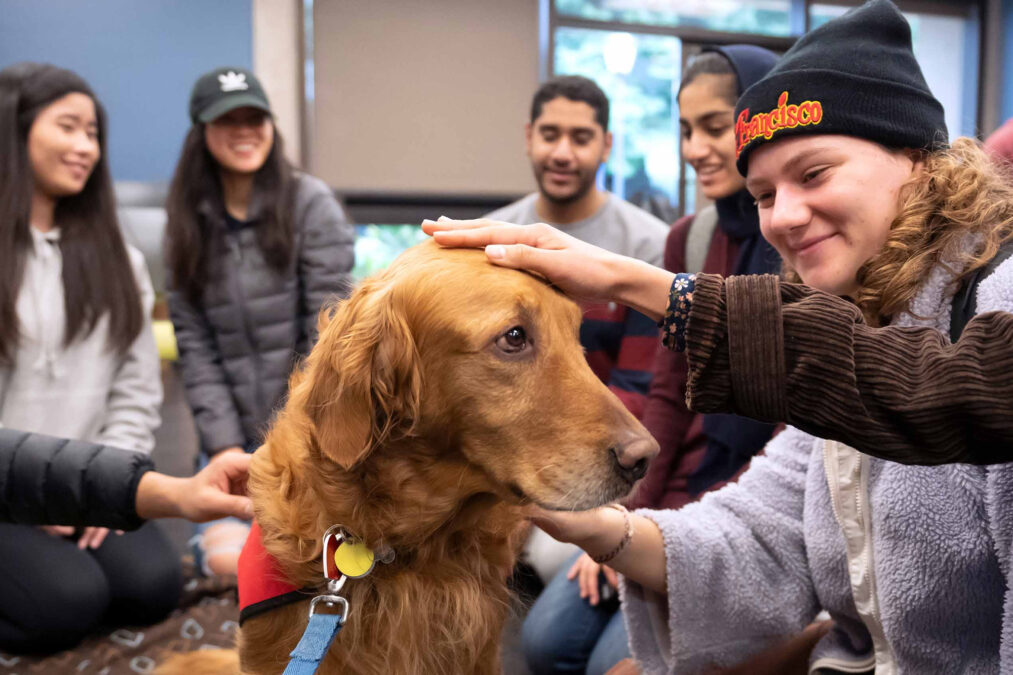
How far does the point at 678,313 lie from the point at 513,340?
11.9 inches

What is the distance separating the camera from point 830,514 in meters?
1.50

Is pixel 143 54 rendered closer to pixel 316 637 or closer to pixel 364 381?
pixel 364 381

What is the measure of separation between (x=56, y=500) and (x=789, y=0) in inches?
301

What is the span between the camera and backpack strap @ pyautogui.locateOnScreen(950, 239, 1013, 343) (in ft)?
4.01

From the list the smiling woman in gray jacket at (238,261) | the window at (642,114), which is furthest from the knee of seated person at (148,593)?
the window at (642,114)

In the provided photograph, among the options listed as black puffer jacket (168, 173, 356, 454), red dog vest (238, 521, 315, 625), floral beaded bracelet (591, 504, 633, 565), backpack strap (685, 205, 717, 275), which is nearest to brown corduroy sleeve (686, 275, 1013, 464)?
floral beaded bracelet (591, 504, 633, 565)

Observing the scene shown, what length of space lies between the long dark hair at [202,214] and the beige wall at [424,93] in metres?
3.29

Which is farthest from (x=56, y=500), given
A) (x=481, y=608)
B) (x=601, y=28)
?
(x=601, y=28)

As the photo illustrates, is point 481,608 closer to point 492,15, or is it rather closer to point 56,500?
point 56,500

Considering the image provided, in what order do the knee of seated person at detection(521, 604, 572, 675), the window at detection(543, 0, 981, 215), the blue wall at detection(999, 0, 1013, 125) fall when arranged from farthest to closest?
the blue wall at detection(999, 0, 1013, 125) < the window at detection(543, 0, 981, 215) < the knee of seated person at detection(521, 604, 572, 675)

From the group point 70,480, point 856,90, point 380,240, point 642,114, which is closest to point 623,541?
point 856,90

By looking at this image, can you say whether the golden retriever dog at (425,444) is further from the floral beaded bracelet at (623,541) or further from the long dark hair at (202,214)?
the long dark hair at (202,214)

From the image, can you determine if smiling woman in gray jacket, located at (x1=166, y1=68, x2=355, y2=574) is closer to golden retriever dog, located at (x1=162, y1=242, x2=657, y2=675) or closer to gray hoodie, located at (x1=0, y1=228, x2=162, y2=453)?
gray hoodie, located at (x1=0, y1=228, x2=162, y2=453)

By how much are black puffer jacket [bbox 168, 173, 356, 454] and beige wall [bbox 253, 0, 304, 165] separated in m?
3.13
